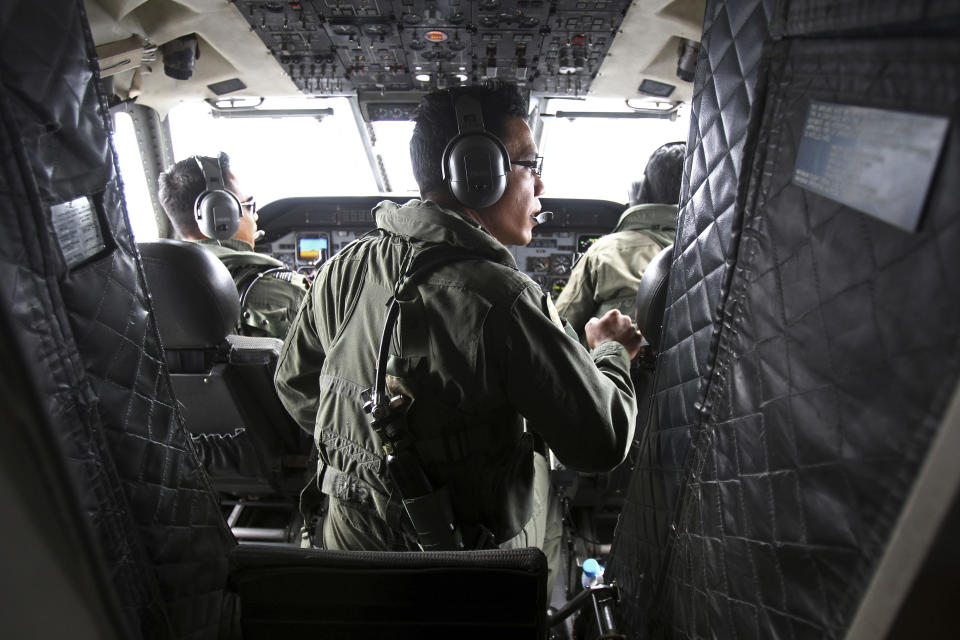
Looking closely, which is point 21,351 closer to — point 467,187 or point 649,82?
point 467,187

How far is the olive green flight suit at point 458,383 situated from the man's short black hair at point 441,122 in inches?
8.6

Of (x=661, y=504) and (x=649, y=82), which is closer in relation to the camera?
(x=661, y=504)

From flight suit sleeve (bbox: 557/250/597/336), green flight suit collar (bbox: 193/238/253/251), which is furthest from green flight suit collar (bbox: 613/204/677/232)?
green flight suit collar (bbox: 193/238/253/251)

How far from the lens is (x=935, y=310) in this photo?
350 mm

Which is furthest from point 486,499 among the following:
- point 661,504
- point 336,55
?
point 336,55

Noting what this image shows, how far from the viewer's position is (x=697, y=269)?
0.82 meters

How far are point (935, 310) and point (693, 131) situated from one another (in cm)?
57

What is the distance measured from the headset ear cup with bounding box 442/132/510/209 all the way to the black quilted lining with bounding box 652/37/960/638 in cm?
73

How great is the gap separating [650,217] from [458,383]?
1.50 m

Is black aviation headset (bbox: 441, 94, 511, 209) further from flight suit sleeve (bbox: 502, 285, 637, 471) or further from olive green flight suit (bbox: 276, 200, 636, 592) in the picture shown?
flight suit sleeve (bbox: 502, 285, 637, 471)

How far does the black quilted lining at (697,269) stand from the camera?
69 centimetres

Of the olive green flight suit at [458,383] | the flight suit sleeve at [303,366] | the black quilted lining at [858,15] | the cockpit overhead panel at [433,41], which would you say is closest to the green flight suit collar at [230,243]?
the cockpit overhead panel at [433,41]

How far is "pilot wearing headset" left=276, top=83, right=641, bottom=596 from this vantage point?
1.05 meters

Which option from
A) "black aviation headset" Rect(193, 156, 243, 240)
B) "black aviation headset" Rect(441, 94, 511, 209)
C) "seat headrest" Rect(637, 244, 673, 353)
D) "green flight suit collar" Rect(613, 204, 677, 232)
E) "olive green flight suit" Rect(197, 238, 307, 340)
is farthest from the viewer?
"black aviation headset" Rect(193, 156, 243, 240)
